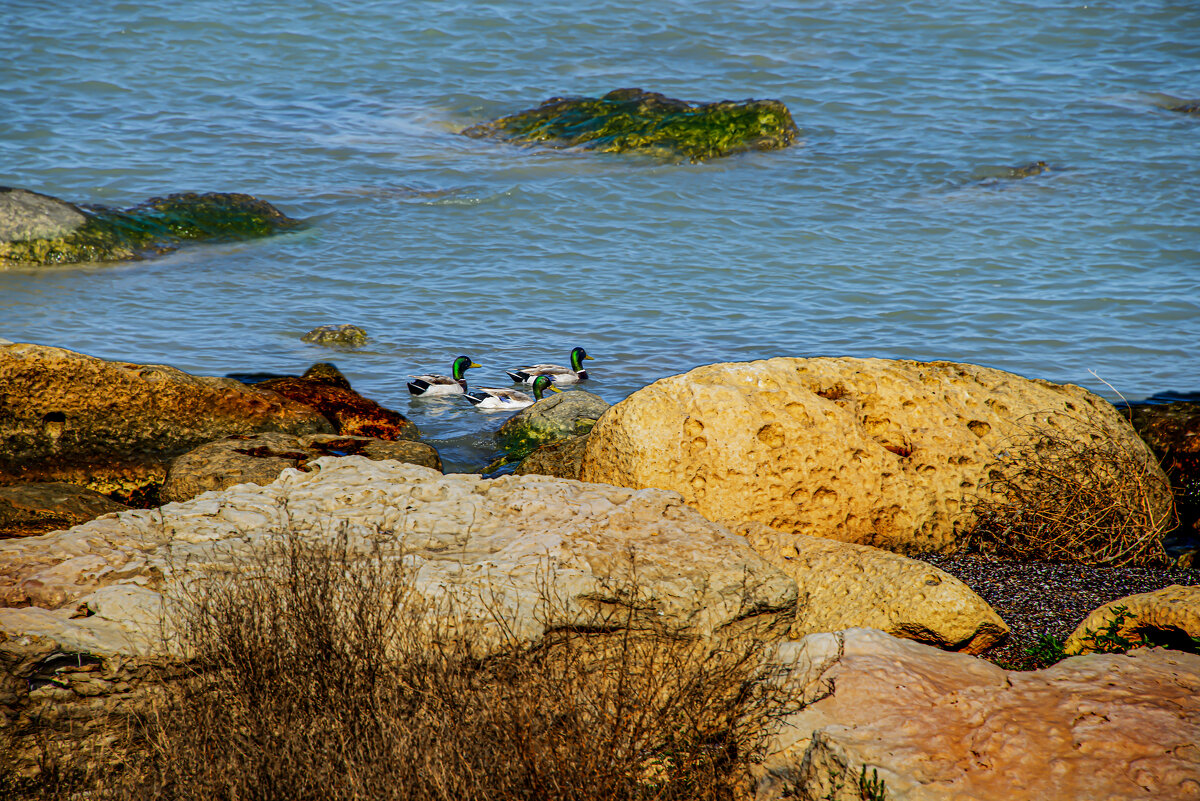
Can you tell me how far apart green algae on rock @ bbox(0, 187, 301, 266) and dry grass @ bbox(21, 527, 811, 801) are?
1311 cm

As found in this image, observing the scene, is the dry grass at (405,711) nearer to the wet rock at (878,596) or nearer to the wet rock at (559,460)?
the wet rock at (878,596)

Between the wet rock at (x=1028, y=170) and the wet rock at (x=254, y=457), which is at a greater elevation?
the wet rock at (x=1028, y=170)

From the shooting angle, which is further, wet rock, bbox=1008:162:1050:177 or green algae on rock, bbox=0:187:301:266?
Answer: wet rock, bbox=1008:162:1050:177

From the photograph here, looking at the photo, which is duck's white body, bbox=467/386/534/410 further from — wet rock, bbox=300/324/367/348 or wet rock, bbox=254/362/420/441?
wet rock, bbox=300/324/367/348

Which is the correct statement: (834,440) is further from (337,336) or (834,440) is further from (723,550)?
(337,336)

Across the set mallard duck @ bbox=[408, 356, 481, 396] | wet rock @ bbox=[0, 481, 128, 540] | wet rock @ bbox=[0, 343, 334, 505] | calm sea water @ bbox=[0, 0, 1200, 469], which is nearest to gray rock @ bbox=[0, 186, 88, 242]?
calm sea water @ bbox=[0, 0, 1200, 469]

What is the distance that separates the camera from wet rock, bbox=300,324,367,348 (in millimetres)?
11973

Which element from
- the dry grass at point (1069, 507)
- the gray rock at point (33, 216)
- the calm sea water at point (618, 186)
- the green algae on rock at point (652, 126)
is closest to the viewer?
the dry grass at point (1069, 507)

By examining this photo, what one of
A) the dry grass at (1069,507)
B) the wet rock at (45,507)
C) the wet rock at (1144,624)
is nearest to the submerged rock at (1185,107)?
the dry grass at (1069,507)

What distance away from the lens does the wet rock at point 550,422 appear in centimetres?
945

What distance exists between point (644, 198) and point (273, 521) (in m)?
14.1

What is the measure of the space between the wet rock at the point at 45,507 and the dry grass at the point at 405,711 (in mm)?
2158

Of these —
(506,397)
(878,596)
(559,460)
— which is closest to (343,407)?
(506,397)

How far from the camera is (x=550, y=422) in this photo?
374 inches
